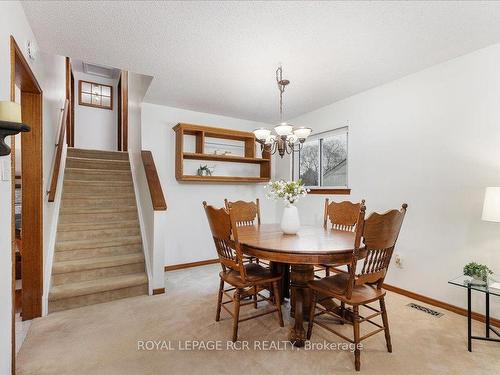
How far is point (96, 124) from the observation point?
5918 mm

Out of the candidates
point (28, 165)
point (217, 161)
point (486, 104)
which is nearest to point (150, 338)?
point (28, 165)

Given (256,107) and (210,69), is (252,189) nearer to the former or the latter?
(256,107)

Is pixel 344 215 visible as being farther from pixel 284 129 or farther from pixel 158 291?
pixel 158 291

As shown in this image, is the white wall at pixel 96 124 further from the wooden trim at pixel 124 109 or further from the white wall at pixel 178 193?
the white wall at pixel 178 193

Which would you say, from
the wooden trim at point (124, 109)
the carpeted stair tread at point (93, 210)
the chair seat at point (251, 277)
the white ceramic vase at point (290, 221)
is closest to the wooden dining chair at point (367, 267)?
the chair seat at point (251, 277)

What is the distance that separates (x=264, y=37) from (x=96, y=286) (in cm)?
277

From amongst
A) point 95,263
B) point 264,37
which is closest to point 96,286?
point 95,263

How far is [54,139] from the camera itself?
315 cm

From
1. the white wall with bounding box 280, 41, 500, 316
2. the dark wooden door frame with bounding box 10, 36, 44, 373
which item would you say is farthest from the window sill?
the dark wooden door frame with bounding box 10, 36, 44, 373

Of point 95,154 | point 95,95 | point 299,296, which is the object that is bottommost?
point 299,296

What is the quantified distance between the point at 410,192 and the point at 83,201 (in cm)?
399

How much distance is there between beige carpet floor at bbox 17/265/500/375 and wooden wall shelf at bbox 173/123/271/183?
1883 millimetres

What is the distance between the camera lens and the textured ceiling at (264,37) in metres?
1.86

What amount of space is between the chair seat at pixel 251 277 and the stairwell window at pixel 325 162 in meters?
1.87
